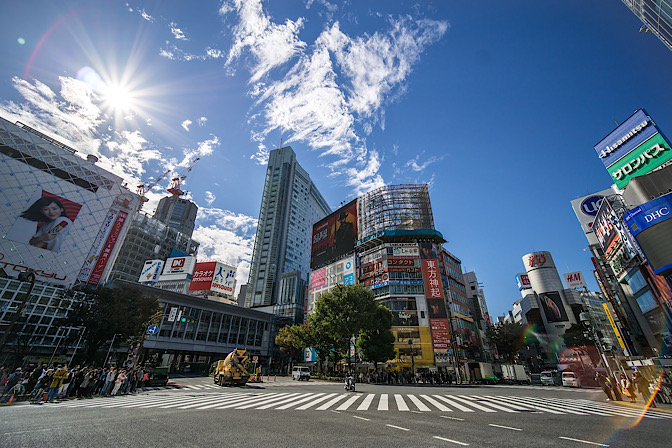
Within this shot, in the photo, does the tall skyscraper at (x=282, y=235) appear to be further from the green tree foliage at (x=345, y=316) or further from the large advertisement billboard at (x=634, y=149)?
the large advertisement billboard at (x=634, y=149)

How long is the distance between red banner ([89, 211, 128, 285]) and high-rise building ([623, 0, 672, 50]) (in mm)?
70764

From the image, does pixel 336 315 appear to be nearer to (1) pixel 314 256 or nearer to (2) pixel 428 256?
(2) pixel 428 256

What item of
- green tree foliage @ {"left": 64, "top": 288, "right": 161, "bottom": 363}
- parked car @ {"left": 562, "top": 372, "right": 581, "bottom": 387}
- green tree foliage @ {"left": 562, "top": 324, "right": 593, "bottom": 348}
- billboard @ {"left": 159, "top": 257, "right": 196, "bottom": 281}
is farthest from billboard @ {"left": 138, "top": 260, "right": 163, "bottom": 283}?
green tree foliage @ {"left": 562, "top": 324, "right": 593, "bottom": 348}

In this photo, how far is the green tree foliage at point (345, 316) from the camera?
33344mm

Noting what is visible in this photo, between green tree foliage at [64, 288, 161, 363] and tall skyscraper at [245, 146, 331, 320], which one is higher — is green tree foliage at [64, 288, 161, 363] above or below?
below

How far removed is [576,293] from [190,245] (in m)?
134

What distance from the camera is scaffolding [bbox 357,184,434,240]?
5788 cm

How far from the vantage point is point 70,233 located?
135ft

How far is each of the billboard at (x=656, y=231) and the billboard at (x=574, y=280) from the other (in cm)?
9142

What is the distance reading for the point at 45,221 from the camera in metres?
38.9

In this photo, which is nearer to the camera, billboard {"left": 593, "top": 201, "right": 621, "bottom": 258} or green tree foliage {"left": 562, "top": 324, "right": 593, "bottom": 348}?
billboard {"left": 593, "top": 201, "right": 621, "bottom": 258}

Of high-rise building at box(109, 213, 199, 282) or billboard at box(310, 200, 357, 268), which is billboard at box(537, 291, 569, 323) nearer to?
billboard at box(310, 200, 357, 268)

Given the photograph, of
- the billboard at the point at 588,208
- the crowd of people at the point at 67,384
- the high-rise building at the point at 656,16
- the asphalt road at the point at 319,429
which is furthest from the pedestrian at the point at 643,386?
the billboard at the point at 588,208

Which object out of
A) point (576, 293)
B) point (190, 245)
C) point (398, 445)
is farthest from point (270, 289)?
point (576, 293)
